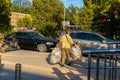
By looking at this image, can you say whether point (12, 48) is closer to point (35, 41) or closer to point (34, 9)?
point (35, 41)

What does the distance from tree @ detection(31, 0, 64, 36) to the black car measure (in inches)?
670

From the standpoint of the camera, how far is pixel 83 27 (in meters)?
43.5

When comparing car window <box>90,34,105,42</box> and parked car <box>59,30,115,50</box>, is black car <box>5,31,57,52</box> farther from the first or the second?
car window <box>90,34,105,42</box>

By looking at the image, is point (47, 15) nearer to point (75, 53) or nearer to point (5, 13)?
point (5, 13)

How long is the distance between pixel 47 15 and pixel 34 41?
20155mm

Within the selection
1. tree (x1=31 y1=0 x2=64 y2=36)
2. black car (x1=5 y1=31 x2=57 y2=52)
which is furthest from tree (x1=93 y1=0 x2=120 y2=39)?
tree (x1=31 y1=0 x2=64 y2=36)

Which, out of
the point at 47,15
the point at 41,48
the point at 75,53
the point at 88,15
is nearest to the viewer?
the point at 75,53

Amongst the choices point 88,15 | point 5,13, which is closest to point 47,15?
point 88,15

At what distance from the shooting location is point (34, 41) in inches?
1056

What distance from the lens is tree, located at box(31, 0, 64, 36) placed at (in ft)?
151

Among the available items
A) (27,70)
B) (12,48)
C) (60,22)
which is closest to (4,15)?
(12,48)

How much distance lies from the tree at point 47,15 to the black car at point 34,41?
1701 centimetres

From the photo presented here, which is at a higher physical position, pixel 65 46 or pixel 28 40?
pixel 65 46

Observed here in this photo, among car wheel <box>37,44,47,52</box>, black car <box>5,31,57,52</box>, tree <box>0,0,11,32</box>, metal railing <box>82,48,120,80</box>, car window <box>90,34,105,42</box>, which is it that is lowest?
car wheel <box>37,44,47,52</box>
